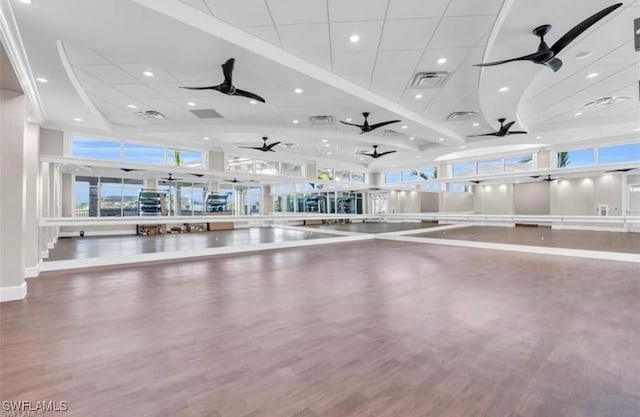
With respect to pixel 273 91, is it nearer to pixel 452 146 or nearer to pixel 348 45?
pixel 348 45

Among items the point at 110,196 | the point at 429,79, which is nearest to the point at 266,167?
the point at 110,196

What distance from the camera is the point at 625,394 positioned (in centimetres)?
169

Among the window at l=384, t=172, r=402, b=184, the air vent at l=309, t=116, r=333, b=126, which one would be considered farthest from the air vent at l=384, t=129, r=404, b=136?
the window at l=384, t=172, r=402, b=184

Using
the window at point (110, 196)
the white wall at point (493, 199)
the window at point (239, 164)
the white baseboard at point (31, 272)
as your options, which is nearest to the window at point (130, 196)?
the window at point (110, 196)

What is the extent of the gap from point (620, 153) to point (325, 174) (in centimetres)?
1193

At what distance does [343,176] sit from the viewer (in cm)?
1605

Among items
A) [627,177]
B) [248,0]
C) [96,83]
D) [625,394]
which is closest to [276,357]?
[625,394]

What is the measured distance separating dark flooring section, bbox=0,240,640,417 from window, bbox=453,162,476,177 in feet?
32.8

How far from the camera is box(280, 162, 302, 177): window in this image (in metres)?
13.4

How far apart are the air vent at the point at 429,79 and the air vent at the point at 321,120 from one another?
2.58m

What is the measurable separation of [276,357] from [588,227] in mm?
12394

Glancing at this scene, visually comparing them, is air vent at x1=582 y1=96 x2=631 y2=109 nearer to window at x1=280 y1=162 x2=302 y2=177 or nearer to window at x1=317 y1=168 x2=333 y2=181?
window at x1=317 y1=168 x2=333 y2=181

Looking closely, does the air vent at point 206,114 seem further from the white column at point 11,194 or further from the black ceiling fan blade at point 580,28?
the black ceiling fan blade at point 580,28

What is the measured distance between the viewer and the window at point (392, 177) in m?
16.6
